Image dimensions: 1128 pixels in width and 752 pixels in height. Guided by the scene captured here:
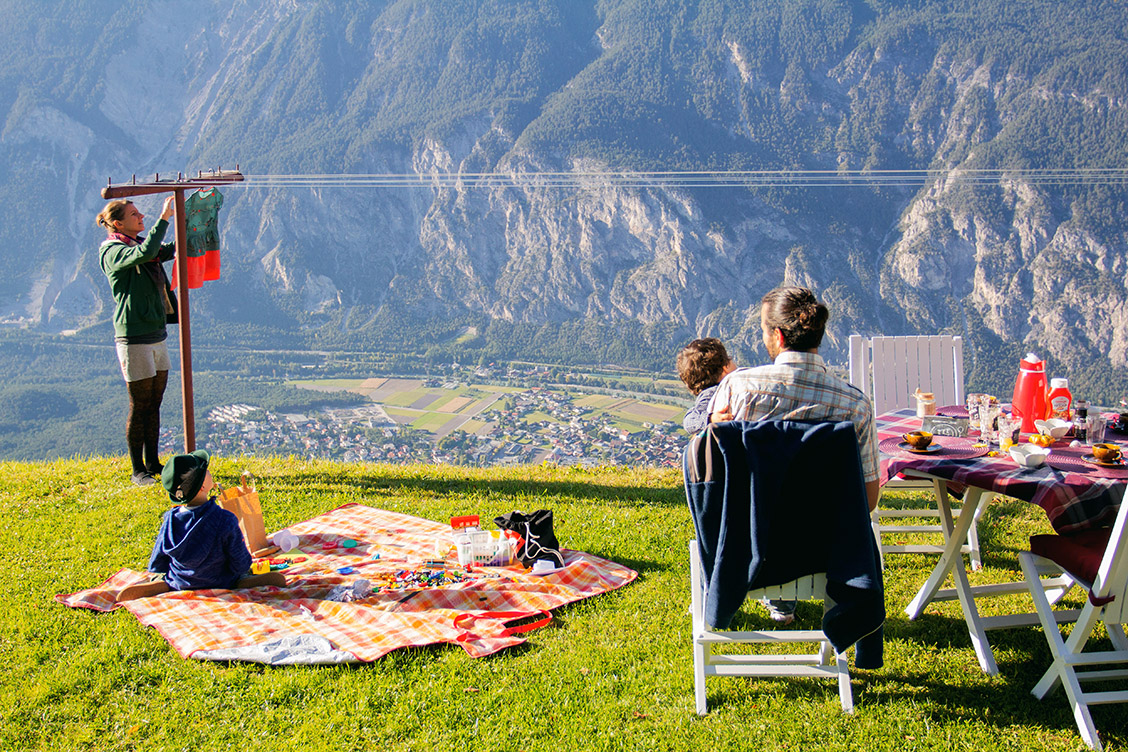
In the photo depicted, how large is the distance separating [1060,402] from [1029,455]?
3.08 feet

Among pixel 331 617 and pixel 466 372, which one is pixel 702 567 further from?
pixel 466 372

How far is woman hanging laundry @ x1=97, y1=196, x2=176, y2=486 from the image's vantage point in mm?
6812

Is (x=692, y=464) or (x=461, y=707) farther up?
(x=692, y=464)

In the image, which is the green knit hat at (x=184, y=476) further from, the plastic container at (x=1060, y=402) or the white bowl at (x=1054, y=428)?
the plastic container at (x=1060, y=402)

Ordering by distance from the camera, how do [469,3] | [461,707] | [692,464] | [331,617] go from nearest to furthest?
[692,464] < [461,707] < [331,617] < [469,3]

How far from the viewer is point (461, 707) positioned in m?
3.63

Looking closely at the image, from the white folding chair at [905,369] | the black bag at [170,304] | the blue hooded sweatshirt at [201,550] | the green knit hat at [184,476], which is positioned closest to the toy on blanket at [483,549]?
the blue hooded sweatshirt at [201,550]

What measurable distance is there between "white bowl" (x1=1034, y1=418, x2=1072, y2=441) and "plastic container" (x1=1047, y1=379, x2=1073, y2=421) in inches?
8.6

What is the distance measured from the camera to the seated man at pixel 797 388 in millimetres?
3334

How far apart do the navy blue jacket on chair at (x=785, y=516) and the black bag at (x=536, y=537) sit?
1.96 meters

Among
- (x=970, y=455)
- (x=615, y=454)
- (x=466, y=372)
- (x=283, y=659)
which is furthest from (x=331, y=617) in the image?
(x=466, y=372)

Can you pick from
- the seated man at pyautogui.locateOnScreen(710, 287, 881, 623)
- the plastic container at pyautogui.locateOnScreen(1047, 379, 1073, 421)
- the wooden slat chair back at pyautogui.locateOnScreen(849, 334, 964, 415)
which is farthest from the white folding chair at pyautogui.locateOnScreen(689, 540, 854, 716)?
the wooden slat chair back at pyautogui.locateOnScreen(849, 334, 964, 415)

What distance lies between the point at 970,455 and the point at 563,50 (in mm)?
116642

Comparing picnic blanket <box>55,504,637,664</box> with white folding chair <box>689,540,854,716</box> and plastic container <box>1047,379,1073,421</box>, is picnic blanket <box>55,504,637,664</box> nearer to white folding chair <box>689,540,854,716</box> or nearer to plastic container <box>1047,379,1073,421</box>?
white folding chair <box>689,540,854,716</box>
